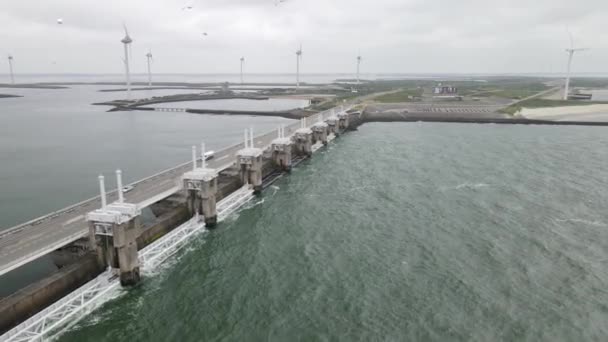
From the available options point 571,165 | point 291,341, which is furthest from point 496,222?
point 571,165

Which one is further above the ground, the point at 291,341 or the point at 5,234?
the point at 5,234

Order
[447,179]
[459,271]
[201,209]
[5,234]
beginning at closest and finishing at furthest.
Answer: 1. [5,234]
2. [459,271]
3. [201,209]
4. [447,179]

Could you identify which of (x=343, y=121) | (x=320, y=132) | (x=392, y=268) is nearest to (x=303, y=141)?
(x=320, y=132)

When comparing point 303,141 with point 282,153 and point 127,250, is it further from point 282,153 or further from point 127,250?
point 127,250

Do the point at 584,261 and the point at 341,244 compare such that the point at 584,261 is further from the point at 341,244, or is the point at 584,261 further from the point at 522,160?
the point at 522,160

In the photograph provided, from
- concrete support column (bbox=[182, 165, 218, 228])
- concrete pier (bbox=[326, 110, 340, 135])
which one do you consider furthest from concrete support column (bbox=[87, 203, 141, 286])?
concrete pier (bbox=[326, 110, 340, 135])

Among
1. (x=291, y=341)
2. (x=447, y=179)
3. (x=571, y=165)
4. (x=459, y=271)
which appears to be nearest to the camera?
(x=291, y=341)

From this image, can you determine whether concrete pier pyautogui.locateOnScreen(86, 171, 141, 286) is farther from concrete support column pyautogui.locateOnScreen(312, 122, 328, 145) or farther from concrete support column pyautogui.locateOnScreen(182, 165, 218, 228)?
concrete support column pyautogui.locateOnScreen(312, 122, 328, 145)
